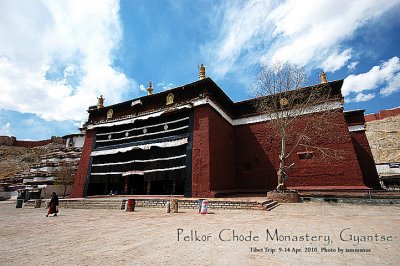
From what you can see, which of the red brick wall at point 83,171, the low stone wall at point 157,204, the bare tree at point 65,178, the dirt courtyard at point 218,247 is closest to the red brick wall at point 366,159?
the low stone wall at point 157,204

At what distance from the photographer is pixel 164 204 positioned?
41.1ft

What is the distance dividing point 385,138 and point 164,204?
4732cm

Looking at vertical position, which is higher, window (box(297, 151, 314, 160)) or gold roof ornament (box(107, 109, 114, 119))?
gold roof ornament (box(107, 109, 114, 119))

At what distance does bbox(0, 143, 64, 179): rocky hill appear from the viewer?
4022 centimetres

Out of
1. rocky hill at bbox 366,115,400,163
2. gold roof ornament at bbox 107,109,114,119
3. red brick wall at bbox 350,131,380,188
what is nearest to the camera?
red brick wall at bbox 350,131,380,188

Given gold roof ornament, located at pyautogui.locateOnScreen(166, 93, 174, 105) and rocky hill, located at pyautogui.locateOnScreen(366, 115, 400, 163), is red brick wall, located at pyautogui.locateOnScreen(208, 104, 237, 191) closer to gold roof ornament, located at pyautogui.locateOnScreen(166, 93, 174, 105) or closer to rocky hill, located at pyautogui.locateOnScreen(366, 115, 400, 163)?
gold roof ornament, located at pyautogui.locateOnScreen(166, 93, 174, 105)

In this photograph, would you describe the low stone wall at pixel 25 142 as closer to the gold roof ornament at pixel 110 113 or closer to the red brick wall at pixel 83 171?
the red brick wall at pixel 83 171

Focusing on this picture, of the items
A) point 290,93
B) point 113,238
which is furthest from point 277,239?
point 290,93

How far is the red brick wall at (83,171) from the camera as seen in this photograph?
19.2m

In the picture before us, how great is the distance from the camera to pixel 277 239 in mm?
4379

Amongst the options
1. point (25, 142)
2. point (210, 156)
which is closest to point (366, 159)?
point (210, 156)

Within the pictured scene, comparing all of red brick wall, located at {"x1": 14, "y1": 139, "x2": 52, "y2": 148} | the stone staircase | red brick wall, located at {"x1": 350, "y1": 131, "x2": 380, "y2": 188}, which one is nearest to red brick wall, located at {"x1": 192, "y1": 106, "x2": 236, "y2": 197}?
the stone staircase

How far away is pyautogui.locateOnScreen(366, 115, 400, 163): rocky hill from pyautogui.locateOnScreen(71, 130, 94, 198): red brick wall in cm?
4525

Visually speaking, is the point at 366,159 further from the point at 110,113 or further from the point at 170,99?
the point at 110,113
